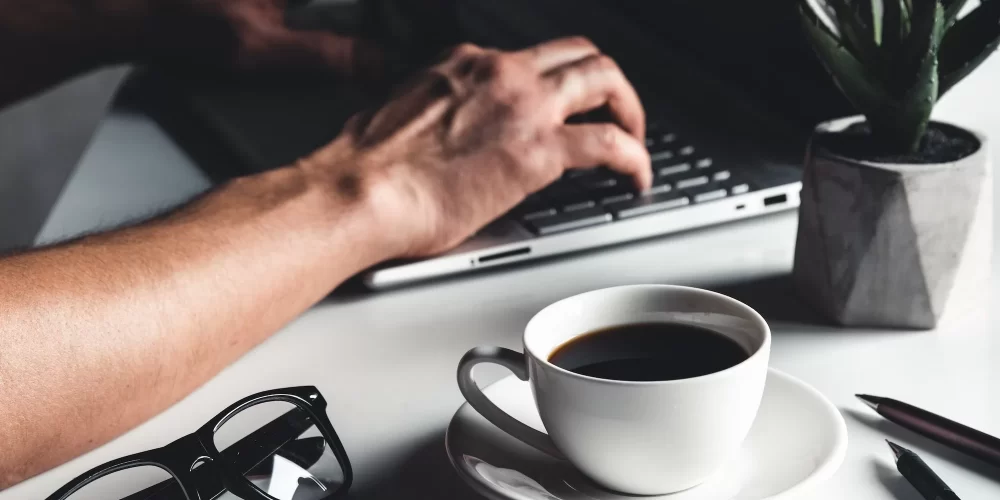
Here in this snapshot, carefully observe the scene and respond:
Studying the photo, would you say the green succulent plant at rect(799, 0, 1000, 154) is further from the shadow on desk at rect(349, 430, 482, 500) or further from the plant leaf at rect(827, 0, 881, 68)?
the shadow on desk at rect(349, 430, 482, 500)

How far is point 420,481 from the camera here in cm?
50

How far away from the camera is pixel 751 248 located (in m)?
0.75

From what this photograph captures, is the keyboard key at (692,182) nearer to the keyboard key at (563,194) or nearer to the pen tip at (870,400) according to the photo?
the keyboard key at (563,194)

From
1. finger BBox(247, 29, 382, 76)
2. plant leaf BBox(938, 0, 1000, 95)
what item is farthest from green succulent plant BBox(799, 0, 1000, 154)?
finger BBox(247, 29, 382, 76)

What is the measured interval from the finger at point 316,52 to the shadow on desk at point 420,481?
0.76 metres

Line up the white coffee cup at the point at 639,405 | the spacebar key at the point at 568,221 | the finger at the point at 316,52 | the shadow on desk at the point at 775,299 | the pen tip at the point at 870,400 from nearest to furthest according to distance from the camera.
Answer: the white coffee cup at the point at 639,405 < the pen tip at the point at 870,400 < the shadow on desk at the point at 775,299 < the spacebar key at the point at 568,221 < the finger at the point at 316,52

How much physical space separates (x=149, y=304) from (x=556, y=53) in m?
0.43

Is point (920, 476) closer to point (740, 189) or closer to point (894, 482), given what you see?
point (894, 482)

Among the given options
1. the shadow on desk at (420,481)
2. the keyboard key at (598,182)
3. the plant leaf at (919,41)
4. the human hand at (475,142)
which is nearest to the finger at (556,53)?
the human hand at (475,142)

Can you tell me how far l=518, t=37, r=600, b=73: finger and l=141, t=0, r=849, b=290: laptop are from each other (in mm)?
100

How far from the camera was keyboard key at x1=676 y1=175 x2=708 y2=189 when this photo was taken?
2.65 feet

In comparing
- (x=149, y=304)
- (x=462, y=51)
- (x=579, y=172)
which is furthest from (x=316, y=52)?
(x=149, y=304)

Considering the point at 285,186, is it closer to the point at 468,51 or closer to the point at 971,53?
the point at 468,51

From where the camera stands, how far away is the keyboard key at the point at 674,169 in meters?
0.85
